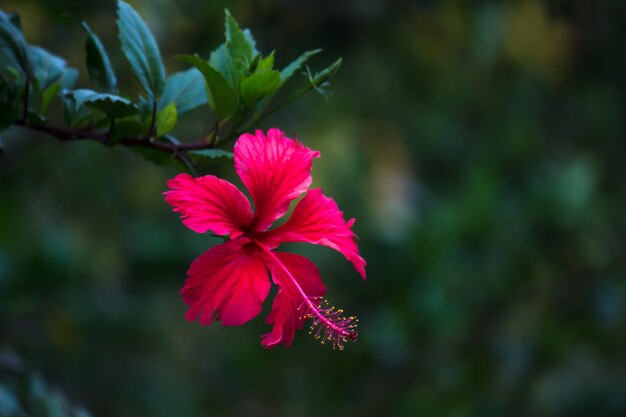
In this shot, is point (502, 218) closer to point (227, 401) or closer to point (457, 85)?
point (457, 85)

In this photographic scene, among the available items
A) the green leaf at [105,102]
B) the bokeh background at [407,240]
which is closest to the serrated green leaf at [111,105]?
the green leaf at [105,102]

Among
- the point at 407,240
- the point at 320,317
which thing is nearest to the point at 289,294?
the point at 320,317

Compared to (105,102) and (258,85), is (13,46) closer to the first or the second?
(105,102)

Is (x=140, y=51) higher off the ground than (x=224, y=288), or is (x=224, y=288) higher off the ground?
(x=140, y=51)

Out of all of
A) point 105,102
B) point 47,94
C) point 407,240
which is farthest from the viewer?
point 407,240

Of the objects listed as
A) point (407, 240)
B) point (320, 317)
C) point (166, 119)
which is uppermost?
point (166, 119)

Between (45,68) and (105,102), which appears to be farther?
(45,68)

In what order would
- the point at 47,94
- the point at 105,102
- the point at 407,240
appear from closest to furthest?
the point at 105,102 → the point at 47,94 → the point at 407,240
